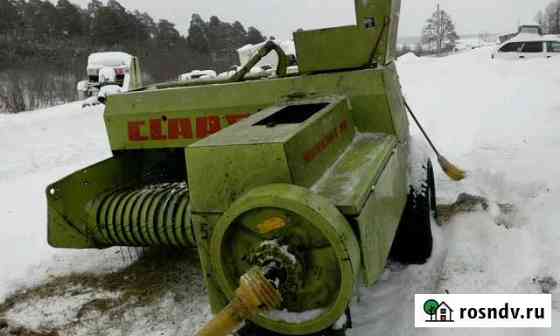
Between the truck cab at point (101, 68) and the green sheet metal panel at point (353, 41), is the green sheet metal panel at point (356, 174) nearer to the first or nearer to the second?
the green sheet metal panel at point (353, 41)

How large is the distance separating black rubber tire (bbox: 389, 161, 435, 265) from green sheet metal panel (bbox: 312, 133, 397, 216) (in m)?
0.52

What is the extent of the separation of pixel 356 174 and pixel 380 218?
21cm

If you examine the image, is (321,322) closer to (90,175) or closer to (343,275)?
(343,275)

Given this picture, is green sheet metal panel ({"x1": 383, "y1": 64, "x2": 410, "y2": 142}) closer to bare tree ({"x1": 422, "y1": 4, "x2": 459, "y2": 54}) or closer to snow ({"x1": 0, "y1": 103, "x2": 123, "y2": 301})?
snow ({"x1": 0, "y1": 103, "x2": 123, "y2": 301})

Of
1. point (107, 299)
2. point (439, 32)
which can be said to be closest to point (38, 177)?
point (107, 299)

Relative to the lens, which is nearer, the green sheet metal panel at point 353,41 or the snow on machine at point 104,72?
the green sheet metal panel at point 353,41

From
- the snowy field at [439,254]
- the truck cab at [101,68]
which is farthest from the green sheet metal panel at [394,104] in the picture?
the truck cab at [101,68]

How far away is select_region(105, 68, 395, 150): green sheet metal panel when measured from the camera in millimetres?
2781

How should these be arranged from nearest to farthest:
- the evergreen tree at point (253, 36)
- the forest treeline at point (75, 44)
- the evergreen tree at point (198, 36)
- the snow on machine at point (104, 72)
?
1. the snow on machine at point (104, 72)
2. the forest treeline at point (75, 44)
3. the evergreen tree at point (198, 36)
4. the evergreen tree at point (253, 36)

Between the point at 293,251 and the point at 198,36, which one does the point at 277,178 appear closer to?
the point at 293,251

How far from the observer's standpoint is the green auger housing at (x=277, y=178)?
188 cm

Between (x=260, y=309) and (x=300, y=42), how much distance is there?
173 centimetres

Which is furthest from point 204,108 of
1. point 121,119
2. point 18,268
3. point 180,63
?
point 180,63

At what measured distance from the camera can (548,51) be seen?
14.3m
